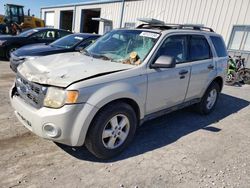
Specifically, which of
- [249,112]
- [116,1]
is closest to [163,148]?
[249,112]

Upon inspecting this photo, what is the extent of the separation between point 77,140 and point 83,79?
0.75 m

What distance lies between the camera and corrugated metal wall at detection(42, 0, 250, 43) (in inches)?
430

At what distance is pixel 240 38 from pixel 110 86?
1038 cm

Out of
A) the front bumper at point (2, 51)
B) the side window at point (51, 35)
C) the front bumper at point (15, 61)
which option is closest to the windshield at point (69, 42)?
the front bumper at point (15, 61)

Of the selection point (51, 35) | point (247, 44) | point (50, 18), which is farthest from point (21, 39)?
point (50, 18)

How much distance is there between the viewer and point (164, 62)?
338 centimetres

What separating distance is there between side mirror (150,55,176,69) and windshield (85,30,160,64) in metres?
0.21

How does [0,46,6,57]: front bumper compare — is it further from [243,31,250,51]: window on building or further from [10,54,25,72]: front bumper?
[243,31,250,51]: window on building

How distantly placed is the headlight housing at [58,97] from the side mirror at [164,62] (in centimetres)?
135

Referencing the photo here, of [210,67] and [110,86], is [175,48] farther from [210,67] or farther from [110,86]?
[110,86]

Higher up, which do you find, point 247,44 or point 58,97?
point 247,44

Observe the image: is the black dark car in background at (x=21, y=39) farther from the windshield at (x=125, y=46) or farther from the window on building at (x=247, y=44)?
the window on building at (x=247, y=44)

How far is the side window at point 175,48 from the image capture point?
147 inches

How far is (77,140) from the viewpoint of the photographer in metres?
2.83
